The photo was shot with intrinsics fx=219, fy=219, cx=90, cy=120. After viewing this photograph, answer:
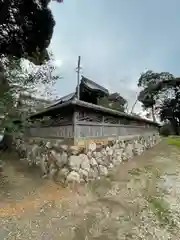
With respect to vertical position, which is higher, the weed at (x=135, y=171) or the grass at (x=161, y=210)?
the weed at (x=135, y=171)

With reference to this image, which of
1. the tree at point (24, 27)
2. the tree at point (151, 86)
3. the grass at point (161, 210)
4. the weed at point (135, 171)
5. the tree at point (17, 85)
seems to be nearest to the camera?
the grass at point (161, 210)

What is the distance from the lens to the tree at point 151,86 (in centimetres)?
2684

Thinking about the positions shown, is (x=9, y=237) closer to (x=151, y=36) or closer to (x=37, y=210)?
(x=37, y=210)

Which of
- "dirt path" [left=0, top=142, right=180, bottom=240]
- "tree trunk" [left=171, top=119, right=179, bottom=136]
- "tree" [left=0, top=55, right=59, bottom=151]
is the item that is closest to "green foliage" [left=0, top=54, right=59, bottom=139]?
"tree" [left=0, top=55, right=59, bottom=151]

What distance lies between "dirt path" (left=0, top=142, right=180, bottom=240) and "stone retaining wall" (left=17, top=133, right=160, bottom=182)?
11.2 inches

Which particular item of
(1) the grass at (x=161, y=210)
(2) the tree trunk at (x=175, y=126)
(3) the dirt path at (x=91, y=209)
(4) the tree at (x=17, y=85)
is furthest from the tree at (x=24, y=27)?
(2) the tree trunk at (x=175, y=126)

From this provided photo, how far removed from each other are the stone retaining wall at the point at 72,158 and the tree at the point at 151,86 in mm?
20882

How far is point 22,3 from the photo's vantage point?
858 cm

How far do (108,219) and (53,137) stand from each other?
9.69 feet

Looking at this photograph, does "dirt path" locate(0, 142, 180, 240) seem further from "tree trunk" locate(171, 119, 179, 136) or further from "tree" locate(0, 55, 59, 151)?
"tree trunk" locate(171, 119, 179, 136)

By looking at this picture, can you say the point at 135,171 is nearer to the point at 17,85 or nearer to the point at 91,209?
the point at 91,209

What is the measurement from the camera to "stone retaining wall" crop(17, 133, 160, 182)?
5.32 meters

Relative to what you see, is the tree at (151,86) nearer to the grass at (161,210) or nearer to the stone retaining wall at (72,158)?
the stone retaining wall at (72,158)

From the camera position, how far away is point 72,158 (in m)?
5.27
